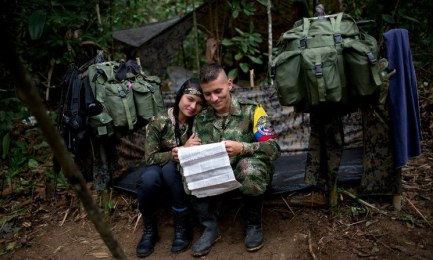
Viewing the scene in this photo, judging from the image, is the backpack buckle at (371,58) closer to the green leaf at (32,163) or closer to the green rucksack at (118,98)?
the green rucksack at (118,98)

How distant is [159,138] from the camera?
10.9 feet

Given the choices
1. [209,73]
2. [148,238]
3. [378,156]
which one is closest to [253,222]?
[148,238]

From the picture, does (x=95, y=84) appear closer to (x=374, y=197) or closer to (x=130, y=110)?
(x=130, y=110)

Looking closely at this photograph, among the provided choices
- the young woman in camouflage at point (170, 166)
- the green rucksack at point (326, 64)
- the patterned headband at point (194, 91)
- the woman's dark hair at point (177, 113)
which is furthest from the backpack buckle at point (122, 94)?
the green rucksack at point (326, 64)

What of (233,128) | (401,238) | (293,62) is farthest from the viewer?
(233,128)

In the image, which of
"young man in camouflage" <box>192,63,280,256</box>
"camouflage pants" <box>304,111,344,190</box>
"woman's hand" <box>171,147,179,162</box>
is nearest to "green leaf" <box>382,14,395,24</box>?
"camouflage pants" <box>304,111,344,190</box>

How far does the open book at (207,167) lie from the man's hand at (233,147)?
0.12ft

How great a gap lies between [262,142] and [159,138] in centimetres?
92

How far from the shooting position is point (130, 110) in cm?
350

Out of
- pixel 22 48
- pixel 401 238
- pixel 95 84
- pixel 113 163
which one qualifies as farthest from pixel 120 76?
pixel 401 238

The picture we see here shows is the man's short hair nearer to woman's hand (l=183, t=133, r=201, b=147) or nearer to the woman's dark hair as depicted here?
the woman's dark hair

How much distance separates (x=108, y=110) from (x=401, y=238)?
9.03 feet

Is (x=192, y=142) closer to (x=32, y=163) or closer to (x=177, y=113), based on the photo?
(x=177, y=113)

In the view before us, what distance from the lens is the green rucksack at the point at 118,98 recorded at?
341 cm
